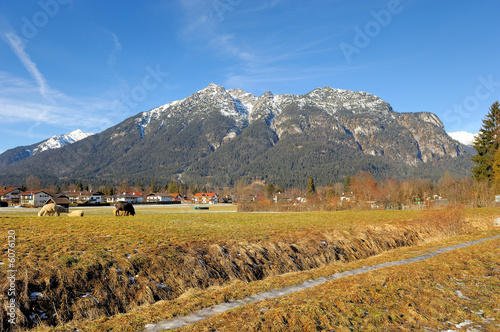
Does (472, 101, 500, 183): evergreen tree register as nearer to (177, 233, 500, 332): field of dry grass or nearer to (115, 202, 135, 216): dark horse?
(177, 233, 500, 332): field of dry grass

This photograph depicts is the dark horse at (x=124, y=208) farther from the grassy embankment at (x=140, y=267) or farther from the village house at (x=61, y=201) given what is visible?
the village house at (x=61, y=201)

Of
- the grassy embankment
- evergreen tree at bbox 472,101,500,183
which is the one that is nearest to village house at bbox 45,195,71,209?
the grassy embankment

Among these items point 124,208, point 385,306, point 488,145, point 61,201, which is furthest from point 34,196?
point 488,145

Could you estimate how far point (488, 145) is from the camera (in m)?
61.3

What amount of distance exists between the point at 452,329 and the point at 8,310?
42.9 feet

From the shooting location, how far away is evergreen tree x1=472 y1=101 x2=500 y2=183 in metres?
60.1

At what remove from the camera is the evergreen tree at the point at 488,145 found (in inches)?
2365

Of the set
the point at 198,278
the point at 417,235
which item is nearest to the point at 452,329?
the point at 198,278

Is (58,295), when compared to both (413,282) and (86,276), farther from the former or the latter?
(413,282)

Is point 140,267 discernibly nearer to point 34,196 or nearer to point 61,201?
point 61,201

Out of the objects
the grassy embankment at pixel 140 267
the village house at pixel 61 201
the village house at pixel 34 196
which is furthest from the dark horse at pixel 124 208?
the village house at pixel 34 196

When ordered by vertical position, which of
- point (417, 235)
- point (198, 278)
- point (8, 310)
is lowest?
point (417, 235)

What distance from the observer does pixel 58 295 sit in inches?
376

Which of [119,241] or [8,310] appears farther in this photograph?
[119,241]
